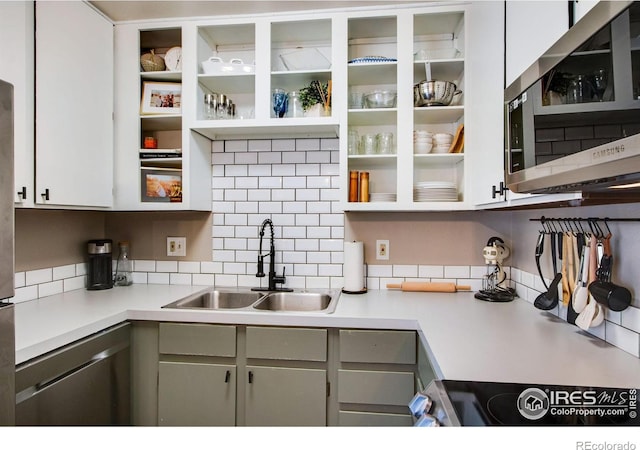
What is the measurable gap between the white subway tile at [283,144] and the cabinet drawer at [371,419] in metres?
1.47

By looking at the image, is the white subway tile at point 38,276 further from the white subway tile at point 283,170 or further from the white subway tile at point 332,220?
the white subway tile at point 332,220

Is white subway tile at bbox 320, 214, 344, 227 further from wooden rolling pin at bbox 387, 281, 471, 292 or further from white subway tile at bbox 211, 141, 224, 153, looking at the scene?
white subway tile at bbox 211, 141, 224, 153

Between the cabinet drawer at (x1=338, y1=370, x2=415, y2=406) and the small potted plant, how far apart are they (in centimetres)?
132

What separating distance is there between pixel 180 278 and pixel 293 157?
1056 millimetres

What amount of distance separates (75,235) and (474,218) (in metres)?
2.38

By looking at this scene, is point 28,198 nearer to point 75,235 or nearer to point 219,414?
point 75,235

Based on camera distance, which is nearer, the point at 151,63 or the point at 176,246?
the point at 151,63

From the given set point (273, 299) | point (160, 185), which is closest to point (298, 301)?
point (273, 299)

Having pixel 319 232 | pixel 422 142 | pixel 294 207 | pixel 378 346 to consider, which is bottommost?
pixel 378 346

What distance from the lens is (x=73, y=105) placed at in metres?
1.79

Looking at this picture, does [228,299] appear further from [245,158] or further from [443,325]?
[443,325]

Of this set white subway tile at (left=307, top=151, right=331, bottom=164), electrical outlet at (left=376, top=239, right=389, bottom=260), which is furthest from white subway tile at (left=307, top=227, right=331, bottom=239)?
white subway tile at (left=307, top=151, right=331, bottom=164)

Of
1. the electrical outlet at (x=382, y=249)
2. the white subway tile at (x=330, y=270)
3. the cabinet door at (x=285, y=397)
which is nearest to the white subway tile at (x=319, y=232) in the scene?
the white subway tile at (x=330, y=270)
